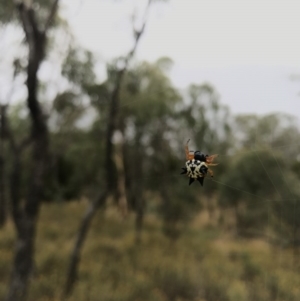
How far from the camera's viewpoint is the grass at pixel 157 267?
5.44 m

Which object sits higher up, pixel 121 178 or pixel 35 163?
pixel 35 163

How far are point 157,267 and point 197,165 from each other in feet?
19.4

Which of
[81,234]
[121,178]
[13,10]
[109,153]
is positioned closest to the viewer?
[13,10]

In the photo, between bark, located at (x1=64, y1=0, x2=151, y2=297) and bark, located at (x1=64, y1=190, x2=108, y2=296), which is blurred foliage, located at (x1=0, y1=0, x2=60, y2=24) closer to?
bark, located at (x1=64, y1=0, x2=151, y2=297)

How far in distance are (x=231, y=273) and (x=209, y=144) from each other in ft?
8.56

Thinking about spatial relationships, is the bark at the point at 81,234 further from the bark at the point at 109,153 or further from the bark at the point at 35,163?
the bark at the point at 35,163

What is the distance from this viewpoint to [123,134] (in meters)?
9.37

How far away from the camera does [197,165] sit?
133 centimetres

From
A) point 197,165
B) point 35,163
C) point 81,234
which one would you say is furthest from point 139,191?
point 197,165

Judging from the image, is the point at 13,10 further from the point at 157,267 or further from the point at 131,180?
the point at 131,180

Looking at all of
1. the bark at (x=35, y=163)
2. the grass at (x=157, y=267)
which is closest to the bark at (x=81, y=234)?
the grass at (x=157, y=267)

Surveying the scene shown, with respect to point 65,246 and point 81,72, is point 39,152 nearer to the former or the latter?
point 81,72

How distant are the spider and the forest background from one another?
1306mm

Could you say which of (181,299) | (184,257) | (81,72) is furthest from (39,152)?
(184,257)
